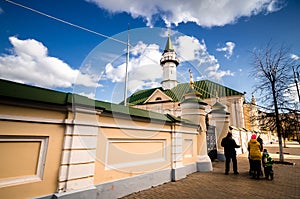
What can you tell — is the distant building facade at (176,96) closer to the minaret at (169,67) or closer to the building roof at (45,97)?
the minaret at (169,67)

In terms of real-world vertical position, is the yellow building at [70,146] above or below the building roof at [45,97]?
below

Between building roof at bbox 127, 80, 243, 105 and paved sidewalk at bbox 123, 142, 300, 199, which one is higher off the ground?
building roof at bbox 127, 80, 243, 105

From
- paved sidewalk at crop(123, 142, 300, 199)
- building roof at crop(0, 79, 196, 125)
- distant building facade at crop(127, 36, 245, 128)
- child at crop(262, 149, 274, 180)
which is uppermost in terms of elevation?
distant building facade at crop(127, 36, 245, 128)

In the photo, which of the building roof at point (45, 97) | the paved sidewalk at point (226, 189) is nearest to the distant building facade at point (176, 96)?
the paved sidewalk at point (226, 189)

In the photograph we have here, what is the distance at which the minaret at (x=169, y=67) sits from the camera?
124 ft

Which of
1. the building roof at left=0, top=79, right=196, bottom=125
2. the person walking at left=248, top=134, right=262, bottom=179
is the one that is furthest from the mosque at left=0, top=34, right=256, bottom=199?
the person walking at left=248, top=134, right=262, bottom=179

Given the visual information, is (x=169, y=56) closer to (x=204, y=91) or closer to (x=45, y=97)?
(x=204, y=91)

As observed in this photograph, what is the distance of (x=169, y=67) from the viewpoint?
3869 centimetres

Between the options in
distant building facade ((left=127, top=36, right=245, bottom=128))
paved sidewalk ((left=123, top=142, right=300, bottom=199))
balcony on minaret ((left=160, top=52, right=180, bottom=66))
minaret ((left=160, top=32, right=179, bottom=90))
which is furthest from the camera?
balcony on minaret ((left=160, top=52, right=180, bottom=66))

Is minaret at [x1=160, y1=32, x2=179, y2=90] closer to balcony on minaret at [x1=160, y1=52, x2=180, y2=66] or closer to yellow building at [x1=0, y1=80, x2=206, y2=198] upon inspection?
balcony on minaret at [x1=160, y1=52, x2=180, y2=66]

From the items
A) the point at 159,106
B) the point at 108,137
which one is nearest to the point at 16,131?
the point at 108,137

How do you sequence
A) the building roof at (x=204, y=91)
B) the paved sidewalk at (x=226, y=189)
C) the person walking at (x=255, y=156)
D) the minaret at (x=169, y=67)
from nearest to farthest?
the paved sidewalk at (x=226, y=189)
the person walking at (x=255, y=156)
the building roof at (x=204, y=91)
the minaret at (x=169, y=67)

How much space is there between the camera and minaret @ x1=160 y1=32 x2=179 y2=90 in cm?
3788

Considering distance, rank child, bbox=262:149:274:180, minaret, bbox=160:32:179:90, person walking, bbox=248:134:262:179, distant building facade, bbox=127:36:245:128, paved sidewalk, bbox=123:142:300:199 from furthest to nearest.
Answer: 1. minaret, bbox=160:32:179:90
2. distant building facade, bbox=127:36:245:128
3. person walking, bbox=248:134:262:179
4. child, bbox=262:149:274:180
5. paved sidewalk, bbox=123:142:300:199
